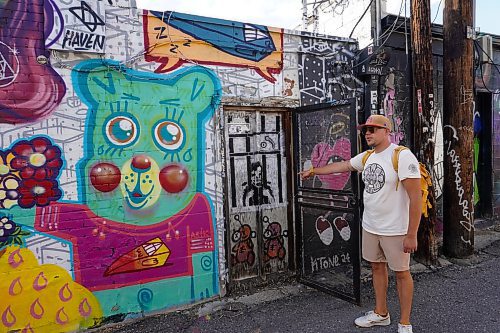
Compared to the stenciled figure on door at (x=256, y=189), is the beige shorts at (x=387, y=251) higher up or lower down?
lower down

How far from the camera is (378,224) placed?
3160mm

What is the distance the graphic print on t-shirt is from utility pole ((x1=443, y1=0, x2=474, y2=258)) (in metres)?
2.48

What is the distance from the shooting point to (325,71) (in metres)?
4.72

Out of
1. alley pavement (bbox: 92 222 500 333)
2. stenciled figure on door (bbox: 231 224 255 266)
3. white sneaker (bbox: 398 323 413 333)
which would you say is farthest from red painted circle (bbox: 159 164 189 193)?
white sneaker (bbox: 398 323 413 333)

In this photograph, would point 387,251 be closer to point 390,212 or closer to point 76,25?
point 390,212

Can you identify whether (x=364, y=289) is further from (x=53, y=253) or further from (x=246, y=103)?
(x=53, y=253)

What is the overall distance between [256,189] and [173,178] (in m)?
1.08

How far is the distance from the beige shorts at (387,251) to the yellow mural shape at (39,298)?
2.61 metres

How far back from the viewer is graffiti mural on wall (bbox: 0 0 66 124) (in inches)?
123

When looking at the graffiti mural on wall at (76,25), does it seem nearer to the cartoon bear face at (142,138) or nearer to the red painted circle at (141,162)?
the cartoon bear face at (142,138)

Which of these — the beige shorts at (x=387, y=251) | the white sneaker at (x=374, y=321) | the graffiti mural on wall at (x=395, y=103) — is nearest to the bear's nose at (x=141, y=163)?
the beige shorts at (x=387, y=251)

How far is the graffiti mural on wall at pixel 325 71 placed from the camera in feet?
15.0

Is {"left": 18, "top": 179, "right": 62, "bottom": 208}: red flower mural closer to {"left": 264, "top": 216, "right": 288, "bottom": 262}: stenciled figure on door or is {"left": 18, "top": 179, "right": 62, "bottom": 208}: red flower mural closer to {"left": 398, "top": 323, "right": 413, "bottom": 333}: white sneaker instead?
{"left": 264, "top": 216, "right": 288, "bottom": 262}: stenciled figure on door

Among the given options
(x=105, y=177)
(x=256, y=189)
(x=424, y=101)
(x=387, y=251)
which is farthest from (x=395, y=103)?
(x=105, y=177)
